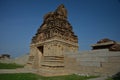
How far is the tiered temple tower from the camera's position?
599 inches

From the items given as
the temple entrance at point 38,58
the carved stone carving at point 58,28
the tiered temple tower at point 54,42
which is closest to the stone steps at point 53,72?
the tiered temple tower at point 54,42

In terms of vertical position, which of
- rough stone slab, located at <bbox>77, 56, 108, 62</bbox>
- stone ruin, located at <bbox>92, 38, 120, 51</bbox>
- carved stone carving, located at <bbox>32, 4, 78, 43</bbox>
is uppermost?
carved stone carving, located at <bbox>32, 4, 78, 43</bbox>

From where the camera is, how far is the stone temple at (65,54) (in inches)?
408

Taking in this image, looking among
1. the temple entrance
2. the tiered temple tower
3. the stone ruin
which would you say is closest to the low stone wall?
the tiered temple tower

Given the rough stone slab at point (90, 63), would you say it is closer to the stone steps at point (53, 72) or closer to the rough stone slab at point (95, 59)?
the rough stone slab at point (95, 59)

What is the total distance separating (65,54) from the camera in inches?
597

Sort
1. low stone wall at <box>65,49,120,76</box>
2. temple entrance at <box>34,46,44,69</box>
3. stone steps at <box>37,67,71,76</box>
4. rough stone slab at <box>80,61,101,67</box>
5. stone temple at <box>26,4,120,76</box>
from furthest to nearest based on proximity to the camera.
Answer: temple entrance at <box>34,46,44,69</box> < stone steps at <box>37,67,71,76</box> < rough stone slab at <box>80,61,101,67</box> < stone temple at <box>26,4,120,76</box> < low stone wall at <box>65,49,120,76</box>

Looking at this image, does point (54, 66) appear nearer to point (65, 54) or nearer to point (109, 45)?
point (65, 54)

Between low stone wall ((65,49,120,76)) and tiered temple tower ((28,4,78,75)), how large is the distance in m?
1.48

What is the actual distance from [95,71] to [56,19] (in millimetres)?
9787

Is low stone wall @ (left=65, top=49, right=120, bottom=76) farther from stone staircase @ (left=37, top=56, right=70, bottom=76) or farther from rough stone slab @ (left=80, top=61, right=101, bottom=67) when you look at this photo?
stone staircase @ (left=37, top=56, right=70, bottom=76)

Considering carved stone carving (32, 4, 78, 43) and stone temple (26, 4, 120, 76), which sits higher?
carved stone carving (32, 4, 78, 43)

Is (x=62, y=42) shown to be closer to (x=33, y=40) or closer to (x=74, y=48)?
(x=74, y=48)

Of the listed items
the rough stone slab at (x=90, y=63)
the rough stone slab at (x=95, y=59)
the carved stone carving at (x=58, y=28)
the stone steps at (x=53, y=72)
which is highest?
the carved stone carving at (x=58, y=28)
